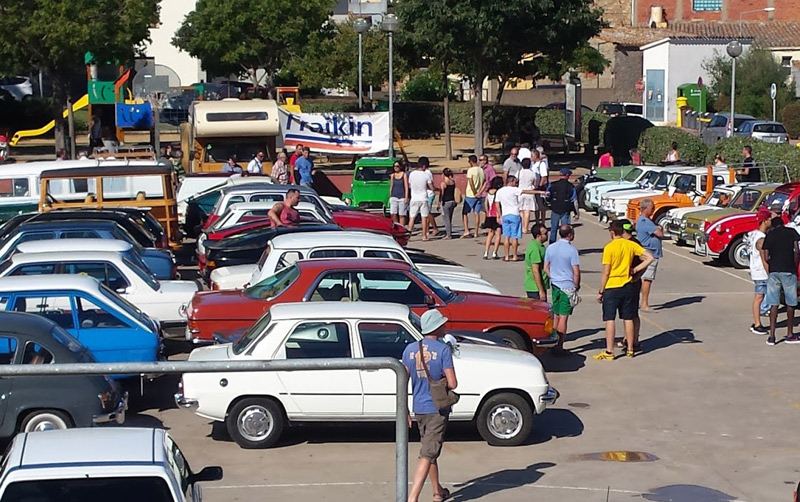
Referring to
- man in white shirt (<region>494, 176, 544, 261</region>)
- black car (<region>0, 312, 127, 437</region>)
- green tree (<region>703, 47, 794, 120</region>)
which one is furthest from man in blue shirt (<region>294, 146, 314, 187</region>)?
green tree (<region>703, 47, 794, 120</region>)

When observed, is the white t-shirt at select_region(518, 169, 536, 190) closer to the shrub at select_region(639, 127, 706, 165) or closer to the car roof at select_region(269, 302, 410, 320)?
the shrub at select_region(639, 127, 706, 165)

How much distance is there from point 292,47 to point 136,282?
4139 centimetres

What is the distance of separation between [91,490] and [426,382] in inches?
145

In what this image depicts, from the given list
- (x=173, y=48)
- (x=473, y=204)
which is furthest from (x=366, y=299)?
(x=173, y=48)

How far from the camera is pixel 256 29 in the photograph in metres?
54.9

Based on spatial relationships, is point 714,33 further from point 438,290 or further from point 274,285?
point 274,285

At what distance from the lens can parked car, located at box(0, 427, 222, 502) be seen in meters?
6.36

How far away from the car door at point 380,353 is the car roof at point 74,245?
18.0 feet

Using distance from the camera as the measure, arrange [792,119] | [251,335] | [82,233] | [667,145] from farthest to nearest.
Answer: [792,119] < [667,145] < [82,233] < [251,335]

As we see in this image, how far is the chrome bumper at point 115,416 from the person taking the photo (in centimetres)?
1099

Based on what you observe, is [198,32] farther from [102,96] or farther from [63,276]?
[63,276]

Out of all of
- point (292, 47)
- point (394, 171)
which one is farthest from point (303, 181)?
point (292, 47)

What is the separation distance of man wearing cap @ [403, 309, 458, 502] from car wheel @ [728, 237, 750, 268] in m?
15.0

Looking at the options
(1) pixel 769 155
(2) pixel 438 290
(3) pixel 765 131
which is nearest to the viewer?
(2) pixel 438 290
